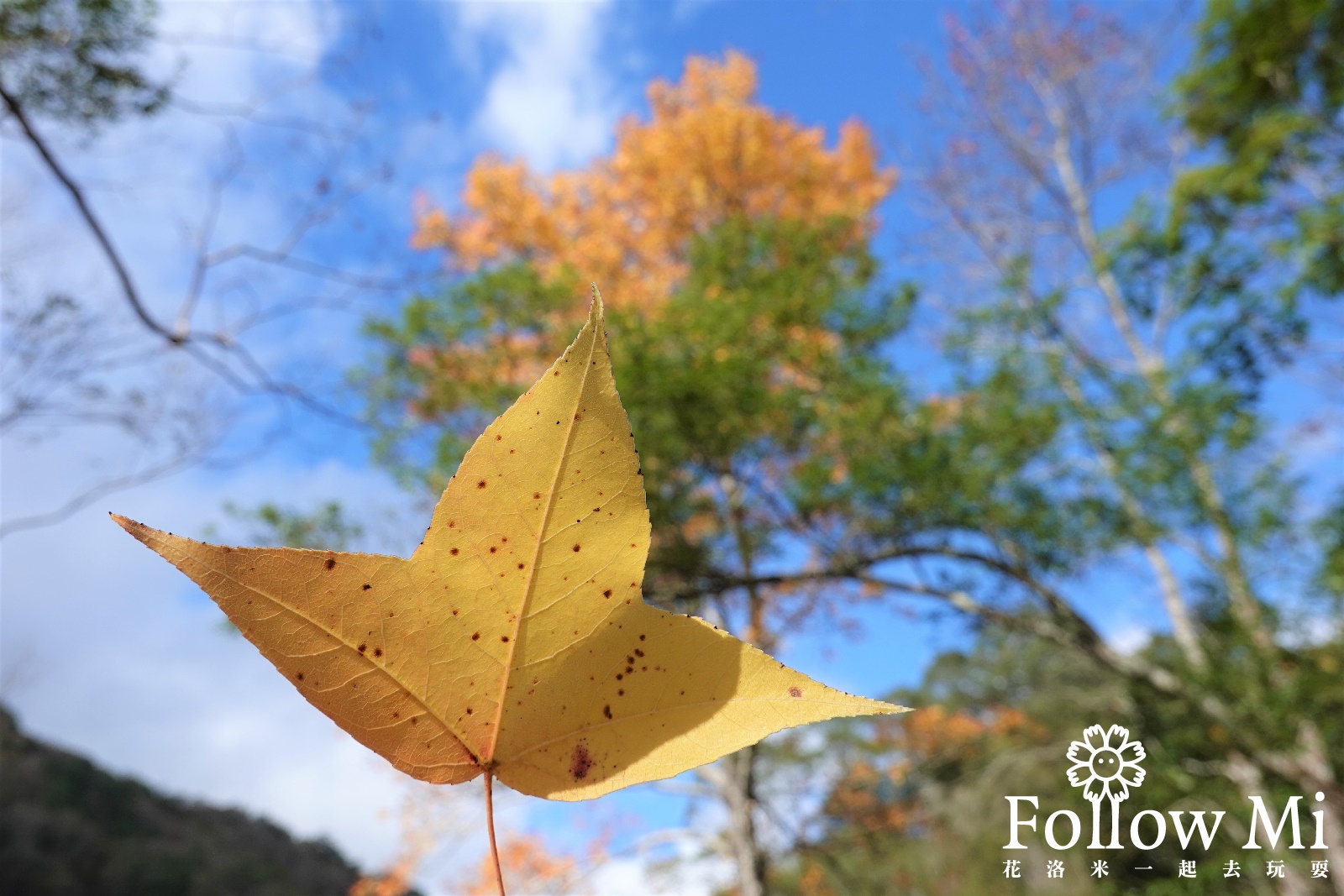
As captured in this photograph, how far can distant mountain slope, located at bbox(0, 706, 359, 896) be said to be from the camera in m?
10.5

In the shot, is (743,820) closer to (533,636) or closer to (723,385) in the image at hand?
(723,385)

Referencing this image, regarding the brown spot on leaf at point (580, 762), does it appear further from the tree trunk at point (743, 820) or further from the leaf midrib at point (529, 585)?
the tree trunk at point (743, 820)

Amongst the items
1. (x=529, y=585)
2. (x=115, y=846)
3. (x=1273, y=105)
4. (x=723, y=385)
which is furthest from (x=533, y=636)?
(x=115, y=846)

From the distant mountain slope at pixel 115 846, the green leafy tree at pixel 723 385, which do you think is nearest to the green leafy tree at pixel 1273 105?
the green leafy tree at pixel 723 385

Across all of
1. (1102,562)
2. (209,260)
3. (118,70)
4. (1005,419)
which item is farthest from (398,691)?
(1102,562)

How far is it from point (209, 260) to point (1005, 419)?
3615 millimetres

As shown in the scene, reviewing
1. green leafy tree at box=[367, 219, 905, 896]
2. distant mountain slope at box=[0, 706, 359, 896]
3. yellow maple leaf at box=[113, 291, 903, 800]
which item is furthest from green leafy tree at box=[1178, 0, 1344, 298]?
distant mountain slope at box=[0, 706, 359, 896]

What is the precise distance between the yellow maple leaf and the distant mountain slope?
1404cm

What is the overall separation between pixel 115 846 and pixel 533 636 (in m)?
15.1

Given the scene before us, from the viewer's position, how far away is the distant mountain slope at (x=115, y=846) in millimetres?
10531

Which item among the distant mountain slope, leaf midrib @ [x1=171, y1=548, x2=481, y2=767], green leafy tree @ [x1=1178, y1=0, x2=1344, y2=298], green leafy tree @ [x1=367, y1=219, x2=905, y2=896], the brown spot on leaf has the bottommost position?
the distant mountain slope

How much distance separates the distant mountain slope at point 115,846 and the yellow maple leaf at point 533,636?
14.0 m

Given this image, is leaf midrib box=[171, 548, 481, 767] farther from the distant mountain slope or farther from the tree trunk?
the distant mountain slope

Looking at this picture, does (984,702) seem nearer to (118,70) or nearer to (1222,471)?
(1222,471)
